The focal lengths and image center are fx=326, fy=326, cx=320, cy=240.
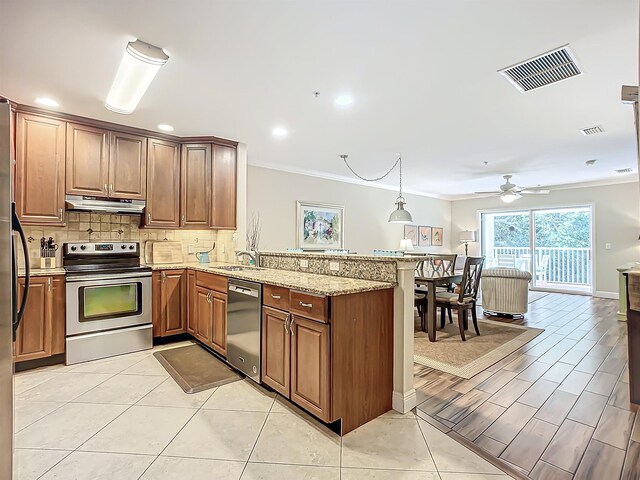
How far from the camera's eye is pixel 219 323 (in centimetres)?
312

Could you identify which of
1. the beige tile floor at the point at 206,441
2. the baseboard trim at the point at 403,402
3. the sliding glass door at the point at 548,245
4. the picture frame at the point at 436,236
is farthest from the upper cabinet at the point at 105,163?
the sliding glass door at the point at 548,245

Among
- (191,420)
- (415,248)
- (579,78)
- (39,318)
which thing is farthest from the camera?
(415,248)

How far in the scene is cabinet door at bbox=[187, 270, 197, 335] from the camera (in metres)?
3.63

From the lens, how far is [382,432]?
2.04 m

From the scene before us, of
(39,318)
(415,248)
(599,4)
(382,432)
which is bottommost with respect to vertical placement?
(382,432)

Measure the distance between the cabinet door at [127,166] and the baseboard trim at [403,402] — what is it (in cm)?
334

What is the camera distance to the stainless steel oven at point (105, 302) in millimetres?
3105

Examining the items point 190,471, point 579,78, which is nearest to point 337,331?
point 190,471

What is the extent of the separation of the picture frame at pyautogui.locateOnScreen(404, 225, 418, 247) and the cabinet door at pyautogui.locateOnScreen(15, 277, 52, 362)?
6.97 meters

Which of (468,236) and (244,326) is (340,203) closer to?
(468,236)

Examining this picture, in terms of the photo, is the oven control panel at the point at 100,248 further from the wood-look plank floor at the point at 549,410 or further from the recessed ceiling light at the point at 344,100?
the wood-look plank floor at the point at 549,410

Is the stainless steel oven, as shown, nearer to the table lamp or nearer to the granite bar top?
the granite bar top

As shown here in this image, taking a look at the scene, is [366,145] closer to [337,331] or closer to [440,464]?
[337,331]

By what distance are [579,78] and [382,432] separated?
3.05 meters
